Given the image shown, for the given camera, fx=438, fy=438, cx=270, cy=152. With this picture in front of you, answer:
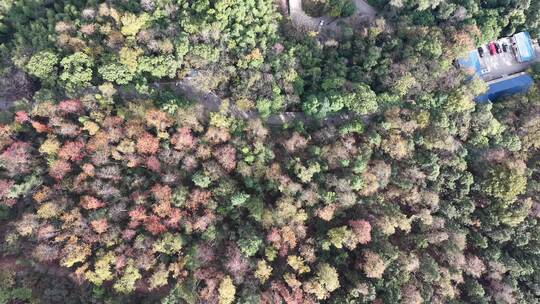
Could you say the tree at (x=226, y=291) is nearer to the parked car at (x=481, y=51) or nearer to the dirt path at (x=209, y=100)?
the dirt path at (x=209, y=100)

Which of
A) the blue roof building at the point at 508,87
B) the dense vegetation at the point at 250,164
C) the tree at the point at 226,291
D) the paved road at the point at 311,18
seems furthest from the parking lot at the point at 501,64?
the tree at the point at 226,291

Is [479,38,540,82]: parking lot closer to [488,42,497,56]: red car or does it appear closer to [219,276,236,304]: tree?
[488,42,497,56]: red car

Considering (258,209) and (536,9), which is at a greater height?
(536,9)

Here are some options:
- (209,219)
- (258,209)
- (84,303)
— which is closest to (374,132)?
(258,209)

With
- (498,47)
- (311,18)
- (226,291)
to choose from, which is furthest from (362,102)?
(226,291)

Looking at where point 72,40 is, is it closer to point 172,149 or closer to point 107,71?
point 107,71

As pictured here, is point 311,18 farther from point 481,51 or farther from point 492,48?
point 492,48
